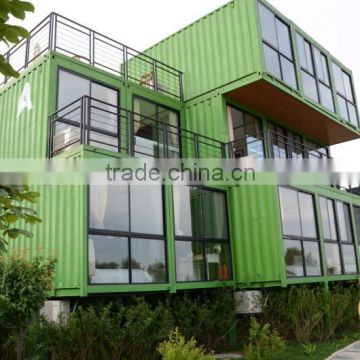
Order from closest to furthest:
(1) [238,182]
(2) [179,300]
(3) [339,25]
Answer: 1. (3) [339,25]
2. (2) [179,300]
3. (1) [238,182]

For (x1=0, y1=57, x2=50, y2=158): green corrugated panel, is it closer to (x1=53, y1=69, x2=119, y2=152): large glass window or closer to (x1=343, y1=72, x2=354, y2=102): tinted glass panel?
(x1=53, y1=69, x2=119, y2=152): large glass window

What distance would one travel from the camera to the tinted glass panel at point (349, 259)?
14581mm

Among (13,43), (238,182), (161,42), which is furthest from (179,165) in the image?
(13,43)

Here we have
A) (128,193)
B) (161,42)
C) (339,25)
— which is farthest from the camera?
(161,42)

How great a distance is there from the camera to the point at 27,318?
24.6ft

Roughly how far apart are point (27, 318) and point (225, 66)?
8844mm

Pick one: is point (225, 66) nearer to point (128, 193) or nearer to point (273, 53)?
point (273, 53)

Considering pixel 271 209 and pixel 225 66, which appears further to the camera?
pixel 225 66

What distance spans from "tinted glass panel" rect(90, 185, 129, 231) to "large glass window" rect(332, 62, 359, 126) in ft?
33.9

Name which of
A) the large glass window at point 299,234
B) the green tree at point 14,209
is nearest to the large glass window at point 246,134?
the large glass window at point 299,234

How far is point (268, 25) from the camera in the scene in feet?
44.0

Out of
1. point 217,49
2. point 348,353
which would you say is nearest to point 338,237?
point 348,353

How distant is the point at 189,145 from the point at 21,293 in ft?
22.9

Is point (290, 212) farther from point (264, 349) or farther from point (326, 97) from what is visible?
point (326, 97)
